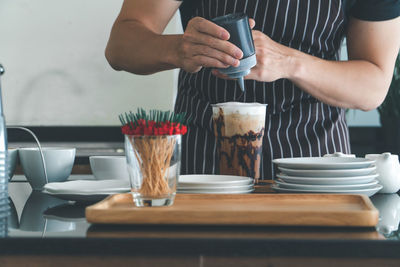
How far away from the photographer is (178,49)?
1496 millimetres

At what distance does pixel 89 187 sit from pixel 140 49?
60 cm

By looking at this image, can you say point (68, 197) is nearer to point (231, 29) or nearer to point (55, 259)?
point (55, 259)

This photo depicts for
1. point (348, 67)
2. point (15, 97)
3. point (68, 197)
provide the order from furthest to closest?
point (15, 97)
point (348, 67)
point (68, 197)

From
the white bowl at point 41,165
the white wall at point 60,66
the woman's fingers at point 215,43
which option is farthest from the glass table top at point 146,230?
the white wall at point 60,66

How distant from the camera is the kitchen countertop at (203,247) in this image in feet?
2.43

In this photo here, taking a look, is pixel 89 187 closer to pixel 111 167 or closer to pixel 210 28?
pixel 111 167

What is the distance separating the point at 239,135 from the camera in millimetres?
1166

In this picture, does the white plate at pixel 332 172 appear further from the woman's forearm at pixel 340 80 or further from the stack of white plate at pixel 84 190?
the woman's forearm at pixel 340 80

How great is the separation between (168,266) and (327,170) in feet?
1.50

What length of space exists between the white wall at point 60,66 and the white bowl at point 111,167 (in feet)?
6.77

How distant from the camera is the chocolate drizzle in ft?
3.85

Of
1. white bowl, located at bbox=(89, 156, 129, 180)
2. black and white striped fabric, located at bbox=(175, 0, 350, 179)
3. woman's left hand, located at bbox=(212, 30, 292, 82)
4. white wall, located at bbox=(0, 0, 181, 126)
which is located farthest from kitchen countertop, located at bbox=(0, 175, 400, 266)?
white wall, located at bbox=(0, 0, 181, 126)

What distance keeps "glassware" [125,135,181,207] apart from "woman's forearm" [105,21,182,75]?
65cm

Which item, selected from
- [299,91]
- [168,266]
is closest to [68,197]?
[168,266]
